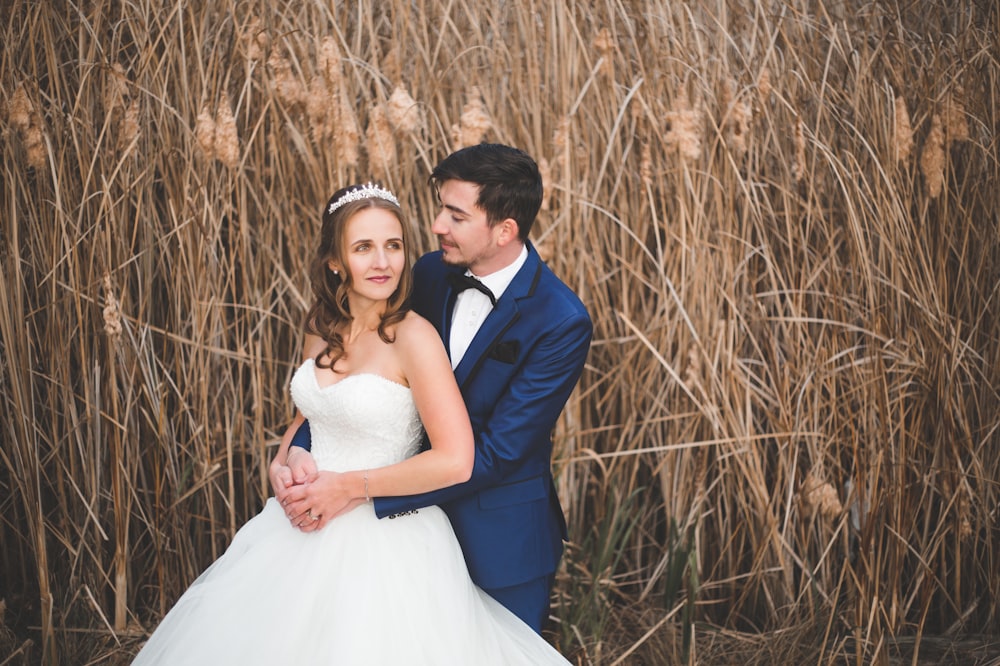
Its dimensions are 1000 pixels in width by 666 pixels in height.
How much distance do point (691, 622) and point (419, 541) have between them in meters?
1.21

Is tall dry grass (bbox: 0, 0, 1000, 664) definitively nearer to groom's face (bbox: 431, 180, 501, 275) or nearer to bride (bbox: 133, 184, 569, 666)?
groom's face (bbox: 431, 180, 501, 275)

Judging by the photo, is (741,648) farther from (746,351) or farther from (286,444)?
(286,444)

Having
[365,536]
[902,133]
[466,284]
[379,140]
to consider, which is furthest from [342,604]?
[902,133]

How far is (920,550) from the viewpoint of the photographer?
3.11 metres

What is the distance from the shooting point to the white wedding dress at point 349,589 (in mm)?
1857

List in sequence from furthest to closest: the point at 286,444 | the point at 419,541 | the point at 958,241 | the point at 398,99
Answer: the point at 958,241
the point at 398,99
the point at 286,444
the point at 419,541

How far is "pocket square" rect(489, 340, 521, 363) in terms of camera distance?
216 centimetres

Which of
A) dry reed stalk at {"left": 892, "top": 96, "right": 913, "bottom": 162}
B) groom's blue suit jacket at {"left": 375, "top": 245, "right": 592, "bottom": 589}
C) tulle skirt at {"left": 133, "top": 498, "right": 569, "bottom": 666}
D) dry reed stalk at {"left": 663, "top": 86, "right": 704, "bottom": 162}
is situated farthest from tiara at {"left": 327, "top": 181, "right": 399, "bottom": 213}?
dry reed stalk at {"left": 892, "top": 96, "right": 913, "bottom": 162}

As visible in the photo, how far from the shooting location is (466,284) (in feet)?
7.52

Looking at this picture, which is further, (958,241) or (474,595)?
(958,241)

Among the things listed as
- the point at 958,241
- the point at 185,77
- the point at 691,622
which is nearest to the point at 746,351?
the point at 958,241

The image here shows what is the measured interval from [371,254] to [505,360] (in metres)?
0.44

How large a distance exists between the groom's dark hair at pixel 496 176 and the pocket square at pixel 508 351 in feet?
1.11

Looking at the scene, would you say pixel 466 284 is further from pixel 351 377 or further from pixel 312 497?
pixel 312 497
